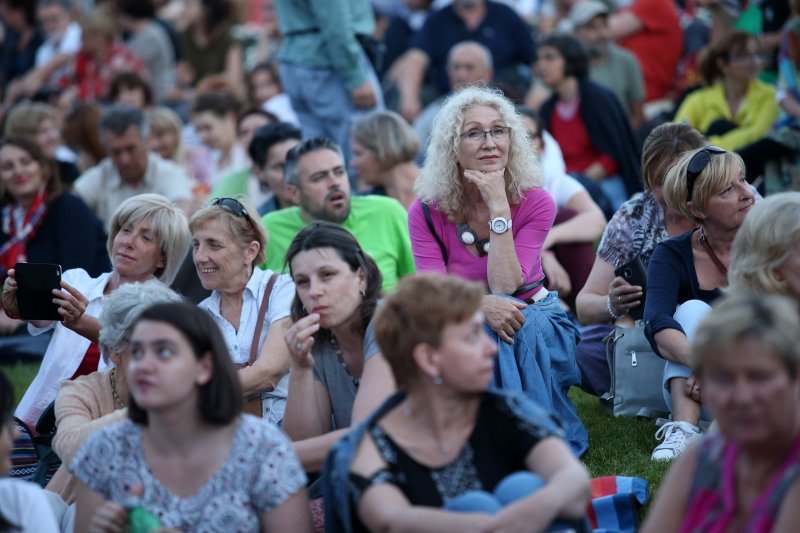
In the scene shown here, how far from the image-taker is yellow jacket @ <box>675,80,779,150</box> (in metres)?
8.42

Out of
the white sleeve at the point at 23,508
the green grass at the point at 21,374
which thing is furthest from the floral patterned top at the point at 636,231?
the green grass at the point at 21,374

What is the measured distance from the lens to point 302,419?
4.48 meters

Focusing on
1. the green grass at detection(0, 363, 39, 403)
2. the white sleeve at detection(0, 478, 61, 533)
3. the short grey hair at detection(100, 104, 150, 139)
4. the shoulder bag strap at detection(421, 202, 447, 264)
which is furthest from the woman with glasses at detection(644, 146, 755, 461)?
the short grey hair at detection(100, 104, 150, 139)

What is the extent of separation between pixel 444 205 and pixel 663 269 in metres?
1.06

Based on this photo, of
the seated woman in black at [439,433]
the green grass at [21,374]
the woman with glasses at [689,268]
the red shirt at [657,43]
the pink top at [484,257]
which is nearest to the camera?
the seated woman in black at [439,433]

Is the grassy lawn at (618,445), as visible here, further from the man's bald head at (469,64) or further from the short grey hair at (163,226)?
the man's bald head at (469,64)

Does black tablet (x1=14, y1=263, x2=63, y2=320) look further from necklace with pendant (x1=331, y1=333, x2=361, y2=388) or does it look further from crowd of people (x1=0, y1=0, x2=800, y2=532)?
necklace with pendant (x1=331, y1=333, x2=361, y2=388)

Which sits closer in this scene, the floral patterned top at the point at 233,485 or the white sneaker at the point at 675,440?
the floral patterned top at the point at 233,485

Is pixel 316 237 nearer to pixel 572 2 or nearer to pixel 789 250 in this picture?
pixel 789 250

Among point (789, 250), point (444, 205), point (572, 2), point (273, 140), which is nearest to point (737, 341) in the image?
point (789, 250)

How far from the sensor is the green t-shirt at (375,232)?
6.53 meters

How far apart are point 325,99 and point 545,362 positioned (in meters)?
4.01

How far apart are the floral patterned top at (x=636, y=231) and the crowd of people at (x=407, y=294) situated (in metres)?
0.01

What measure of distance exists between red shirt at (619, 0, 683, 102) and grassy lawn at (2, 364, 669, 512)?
5.59 meters
